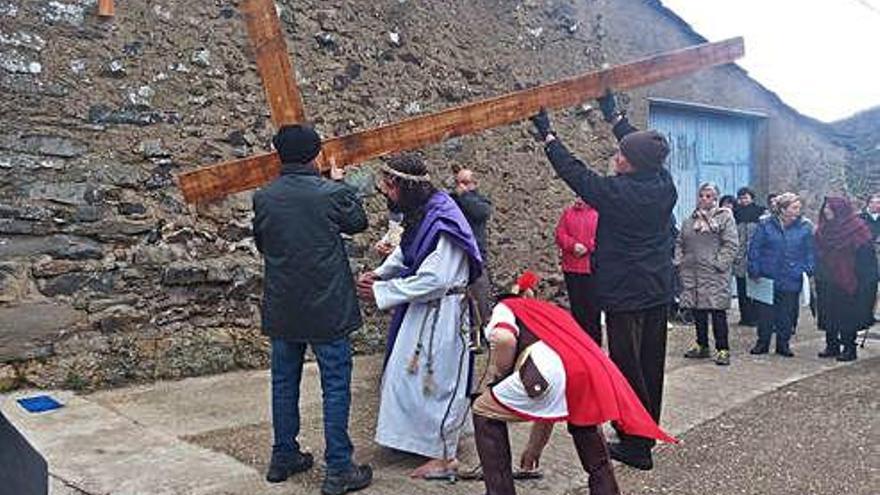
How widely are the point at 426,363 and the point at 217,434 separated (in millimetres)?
1354

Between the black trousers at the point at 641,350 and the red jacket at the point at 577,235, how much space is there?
2.10 m

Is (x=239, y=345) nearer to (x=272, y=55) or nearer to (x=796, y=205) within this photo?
(x=272, y=55)

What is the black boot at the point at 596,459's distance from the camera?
10.7 ft

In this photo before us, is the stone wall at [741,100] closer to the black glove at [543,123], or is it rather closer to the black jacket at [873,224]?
the black jacket at [873,224]

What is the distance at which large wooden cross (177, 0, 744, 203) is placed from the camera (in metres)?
3.82

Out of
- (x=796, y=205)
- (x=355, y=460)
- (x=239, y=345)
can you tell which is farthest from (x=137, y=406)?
(x=796, y=205)

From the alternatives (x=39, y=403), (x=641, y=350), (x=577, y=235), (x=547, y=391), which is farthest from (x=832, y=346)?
(x=39, y=403)

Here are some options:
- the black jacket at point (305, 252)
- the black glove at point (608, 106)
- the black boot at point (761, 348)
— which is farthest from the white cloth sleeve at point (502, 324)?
the black boot at point (761, 348)

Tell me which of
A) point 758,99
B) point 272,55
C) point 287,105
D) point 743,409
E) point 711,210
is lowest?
point 743,409

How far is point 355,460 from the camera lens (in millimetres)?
4105

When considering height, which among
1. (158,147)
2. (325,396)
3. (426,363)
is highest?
(158,147)

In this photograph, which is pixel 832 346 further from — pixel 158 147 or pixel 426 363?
pixel 158 147

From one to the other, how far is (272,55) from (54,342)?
2611mm

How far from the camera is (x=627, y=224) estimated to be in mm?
4090
